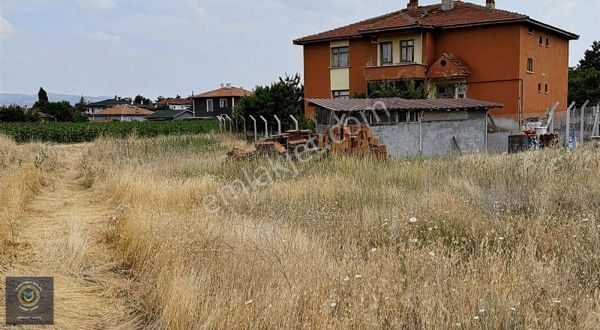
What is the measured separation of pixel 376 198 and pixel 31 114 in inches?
2455

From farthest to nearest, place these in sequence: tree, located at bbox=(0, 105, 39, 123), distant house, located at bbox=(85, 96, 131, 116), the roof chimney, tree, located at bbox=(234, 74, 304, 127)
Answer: distant house, located at bbox=(85, 96, 131, 116)
tree, located at bbox=(0, 105, 39, 123)
the roof chimney
tree, located at bbox=(234, 74, 304, 127)

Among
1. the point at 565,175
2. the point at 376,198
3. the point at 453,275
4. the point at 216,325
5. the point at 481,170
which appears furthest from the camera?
the point at 481,170

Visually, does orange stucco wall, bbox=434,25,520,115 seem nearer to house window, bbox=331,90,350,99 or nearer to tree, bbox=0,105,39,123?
house window, bbox=331,90,350,99

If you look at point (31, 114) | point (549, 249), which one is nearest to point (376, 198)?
point (549, 249)

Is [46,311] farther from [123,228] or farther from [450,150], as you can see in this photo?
[450,150]

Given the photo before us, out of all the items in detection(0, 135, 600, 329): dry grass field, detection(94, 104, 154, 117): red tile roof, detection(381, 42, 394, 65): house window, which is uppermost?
detection(381, 42, 394, 65): house window

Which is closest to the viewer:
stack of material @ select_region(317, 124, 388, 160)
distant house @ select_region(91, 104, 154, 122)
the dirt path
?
the dirt path

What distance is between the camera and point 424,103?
55.6 ft

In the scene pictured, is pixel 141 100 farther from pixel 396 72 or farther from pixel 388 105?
pixel 388 105

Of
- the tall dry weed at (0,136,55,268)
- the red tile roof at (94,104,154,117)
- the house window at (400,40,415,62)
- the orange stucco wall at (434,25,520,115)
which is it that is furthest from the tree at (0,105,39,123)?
the tall dry weed at (0,136,55,268)

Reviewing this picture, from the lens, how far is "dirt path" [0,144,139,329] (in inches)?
173

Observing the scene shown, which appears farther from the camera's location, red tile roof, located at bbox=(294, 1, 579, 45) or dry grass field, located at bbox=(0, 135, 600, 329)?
red tile roof, located at bbox=(294, 1, 579, 45)

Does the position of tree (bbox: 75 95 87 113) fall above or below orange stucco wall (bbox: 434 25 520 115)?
above

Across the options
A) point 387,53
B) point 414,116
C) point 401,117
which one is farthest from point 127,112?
point 401,117
